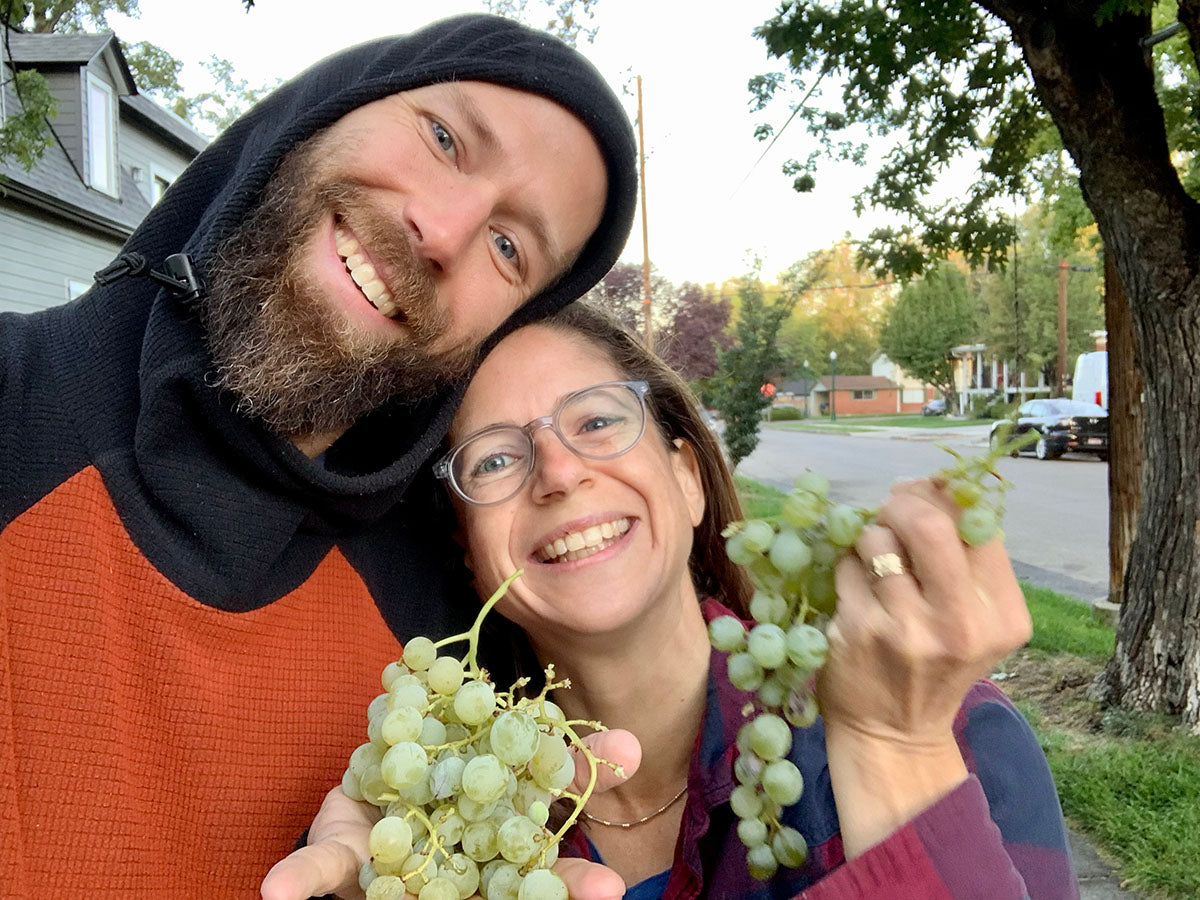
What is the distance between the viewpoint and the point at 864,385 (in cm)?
7088

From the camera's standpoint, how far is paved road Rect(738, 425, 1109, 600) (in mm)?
9898

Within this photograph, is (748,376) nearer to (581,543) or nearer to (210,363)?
(581,543)

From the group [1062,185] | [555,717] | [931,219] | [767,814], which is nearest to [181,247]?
[555,717]

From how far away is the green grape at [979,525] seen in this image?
95 cm

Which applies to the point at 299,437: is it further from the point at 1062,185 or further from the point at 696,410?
the point at 1062,185

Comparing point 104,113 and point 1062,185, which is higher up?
point 104,113

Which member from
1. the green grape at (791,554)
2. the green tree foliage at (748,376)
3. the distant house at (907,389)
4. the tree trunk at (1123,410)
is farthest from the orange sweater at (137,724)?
the distant house at (907,389)

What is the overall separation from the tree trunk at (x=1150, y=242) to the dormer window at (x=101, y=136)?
1433 cm

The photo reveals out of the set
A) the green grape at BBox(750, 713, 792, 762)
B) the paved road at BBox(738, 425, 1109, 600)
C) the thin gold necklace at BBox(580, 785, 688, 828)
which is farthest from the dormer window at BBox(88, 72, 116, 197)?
the green grape at BBox(750, 713, 792, 762)

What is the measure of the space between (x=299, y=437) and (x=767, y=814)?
3.89 feet

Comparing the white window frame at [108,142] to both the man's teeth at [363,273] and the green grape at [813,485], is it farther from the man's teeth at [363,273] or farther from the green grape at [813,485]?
the green grape at [813,485]

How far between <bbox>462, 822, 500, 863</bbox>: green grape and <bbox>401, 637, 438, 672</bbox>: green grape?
0.76ft

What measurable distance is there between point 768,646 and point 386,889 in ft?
1.78

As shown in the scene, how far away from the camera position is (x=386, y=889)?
1026 millimetres
